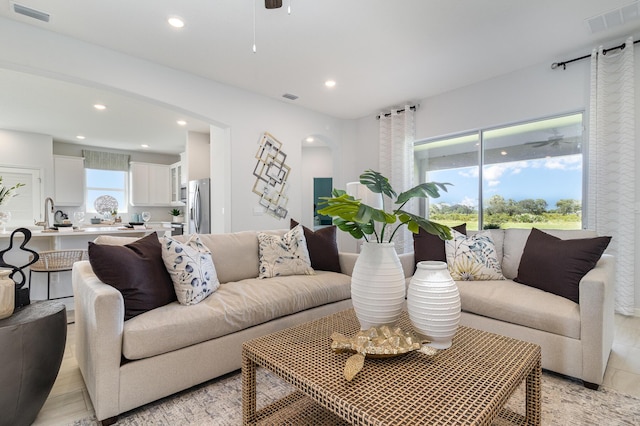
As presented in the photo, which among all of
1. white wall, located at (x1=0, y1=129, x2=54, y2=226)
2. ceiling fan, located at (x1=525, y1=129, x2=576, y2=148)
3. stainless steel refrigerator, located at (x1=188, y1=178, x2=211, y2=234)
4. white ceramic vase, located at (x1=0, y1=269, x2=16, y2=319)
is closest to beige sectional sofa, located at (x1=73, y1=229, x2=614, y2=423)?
white ceramic vase, located at (x1=0, y1=269, x2=16, y2=319)

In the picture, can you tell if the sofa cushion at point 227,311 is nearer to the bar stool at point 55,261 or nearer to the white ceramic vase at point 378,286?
the white ceramic vase at point 378,286

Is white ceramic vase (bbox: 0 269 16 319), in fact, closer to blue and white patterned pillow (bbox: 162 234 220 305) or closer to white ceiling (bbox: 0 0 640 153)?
blue and white patterned pillow (bbox: 162 234 220 305)

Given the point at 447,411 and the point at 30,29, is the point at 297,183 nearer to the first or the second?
the point at 30,29

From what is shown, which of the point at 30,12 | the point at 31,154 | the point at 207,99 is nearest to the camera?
the point at 30,12

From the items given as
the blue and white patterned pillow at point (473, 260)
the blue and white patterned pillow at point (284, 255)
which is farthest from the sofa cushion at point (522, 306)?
the blue and white patterned pillow at point (284, 255)

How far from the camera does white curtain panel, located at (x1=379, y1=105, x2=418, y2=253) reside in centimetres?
485

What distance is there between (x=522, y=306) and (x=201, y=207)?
467 cm

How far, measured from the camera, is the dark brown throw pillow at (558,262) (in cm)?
206

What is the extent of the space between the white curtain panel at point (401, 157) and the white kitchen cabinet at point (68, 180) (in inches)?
269

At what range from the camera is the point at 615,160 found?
3162 millimetres

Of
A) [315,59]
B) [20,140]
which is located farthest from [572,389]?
[20,140]

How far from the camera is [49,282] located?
335 cm

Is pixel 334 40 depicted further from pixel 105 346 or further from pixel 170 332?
pixel 105 346

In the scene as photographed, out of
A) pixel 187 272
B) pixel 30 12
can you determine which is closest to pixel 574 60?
pixel 187 272
